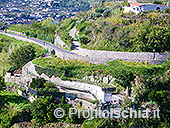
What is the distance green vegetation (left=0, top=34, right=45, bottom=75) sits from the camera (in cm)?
4922

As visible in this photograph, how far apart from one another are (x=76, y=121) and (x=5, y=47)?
34661 millimetres

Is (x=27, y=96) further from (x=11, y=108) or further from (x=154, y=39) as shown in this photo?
(x=154, y=39)

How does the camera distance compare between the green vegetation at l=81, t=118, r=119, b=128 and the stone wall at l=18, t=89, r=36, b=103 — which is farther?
the stone wall at l=18, t=89, r=36, b=103

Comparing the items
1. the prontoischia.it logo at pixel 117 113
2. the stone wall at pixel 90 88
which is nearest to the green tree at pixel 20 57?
the stone wall at pixel 90 88

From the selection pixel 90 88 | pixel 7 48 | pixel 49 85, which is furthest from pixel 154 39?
pixel 7 48

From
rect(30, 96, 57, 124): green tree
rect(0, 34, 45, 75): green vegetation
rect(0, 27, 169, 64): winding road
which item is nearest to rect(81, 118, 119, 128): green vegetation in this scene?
rect(30, 96, 57, 124): green tree

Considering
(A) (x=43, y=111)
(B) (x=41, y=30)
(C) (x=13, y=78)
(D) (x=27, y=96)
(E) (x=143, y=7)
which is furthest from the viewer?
(B) (x=41, y=30)

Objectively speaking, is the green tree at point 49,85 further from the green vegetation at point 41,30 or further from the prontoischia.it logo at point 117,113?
the green vegetation at point 41,30

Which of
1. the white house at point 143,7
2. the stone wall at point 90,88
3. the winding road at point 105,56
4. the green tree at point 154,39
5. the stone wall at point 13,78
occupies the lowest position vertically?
the stone wall at point 90,88

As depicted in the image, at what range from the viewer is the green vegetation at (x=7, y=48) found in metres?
49.2

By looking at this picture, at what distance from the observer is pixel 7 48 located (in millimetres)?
59969

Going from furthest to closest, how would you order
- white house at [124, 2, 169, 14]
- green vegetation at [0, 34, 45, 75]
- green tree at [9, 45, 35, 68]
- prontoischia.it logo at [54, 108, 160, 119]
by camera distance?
green vegetation at [0, 34, 45, 75] → white house at [124, 2, 169, 14] → green tree at [9, 45, 35, 68] → prontoischia.it logo at [54, 108, 160, 119]

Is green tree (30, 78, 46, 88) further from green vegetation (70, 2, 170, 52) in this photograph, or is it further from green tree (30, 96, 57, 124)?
green vegetation (70, 2, 170, 52)

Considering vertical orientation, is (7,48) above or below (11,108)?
above
